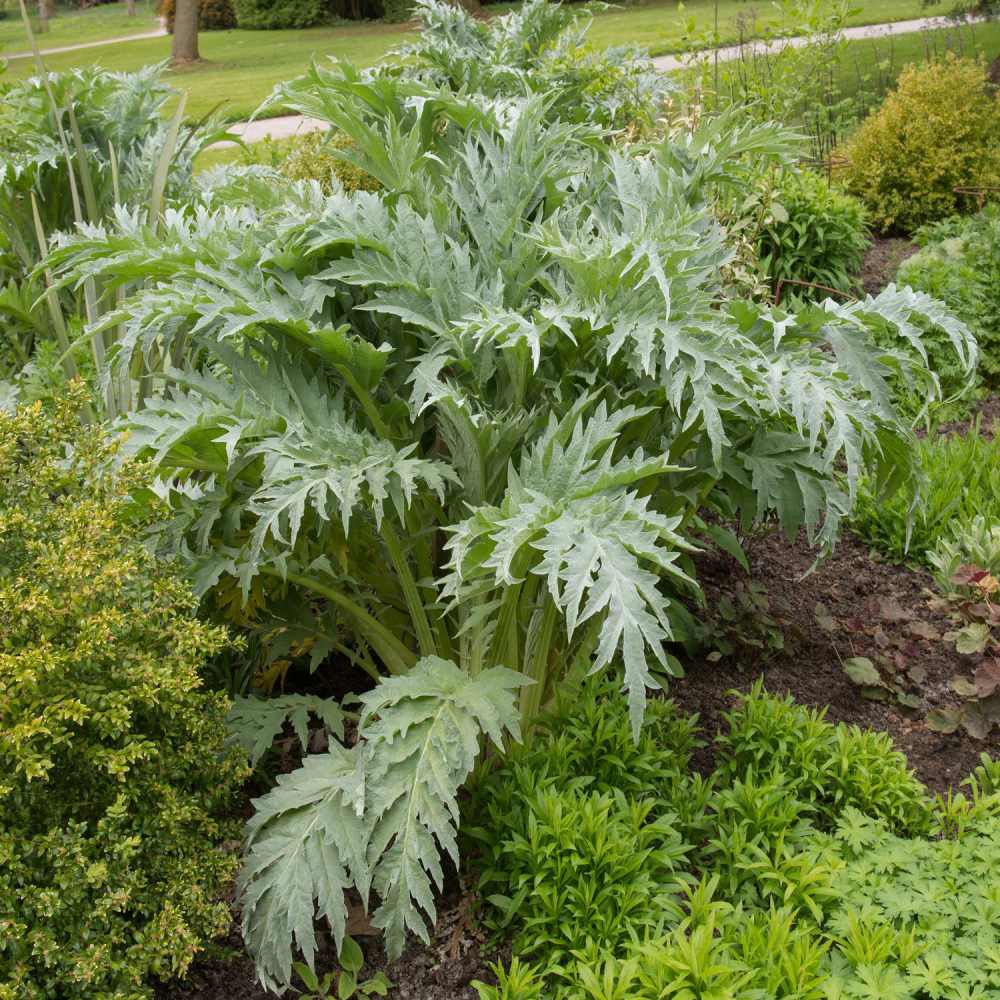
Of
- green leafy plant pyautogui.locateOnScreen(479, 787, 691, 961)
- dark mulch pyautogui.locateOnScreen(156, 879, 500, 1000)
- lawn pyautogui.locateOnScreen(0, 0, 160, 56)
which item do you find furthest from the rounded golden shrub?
lawn pyautogui.locateOnScreen(0, 0, 160, 56)

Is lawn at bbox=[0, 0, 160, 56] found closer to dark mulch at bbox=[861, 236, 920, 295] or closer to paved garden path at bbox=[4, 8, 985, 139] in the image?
paved garden path at bbox=[4, 8, 985, 139]

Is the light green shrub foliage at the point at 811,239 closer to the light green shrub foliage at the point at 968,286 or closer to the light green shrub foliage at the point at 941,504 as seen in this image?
the light green shrub foliage at the point at 968,286

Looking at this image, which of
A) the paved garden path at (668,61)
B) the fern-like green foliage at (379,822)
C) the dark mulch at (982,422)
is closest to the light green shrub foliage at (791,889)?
the fern-like green foliage at (379,822)

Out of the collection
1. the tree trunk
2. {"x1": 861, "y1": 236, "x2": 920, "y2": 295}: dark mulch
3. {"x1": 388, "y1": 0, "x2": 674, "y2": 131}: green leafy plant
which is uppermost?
the tree trunk

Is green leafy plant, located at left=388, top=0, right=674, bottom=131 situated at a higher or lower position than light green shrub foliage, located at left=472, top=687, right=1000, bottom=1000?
higher

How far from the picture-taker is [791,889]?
2482mm

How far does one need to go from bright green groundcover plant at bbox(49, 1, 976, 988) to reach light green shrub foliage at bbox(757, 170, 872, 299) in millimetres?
2940

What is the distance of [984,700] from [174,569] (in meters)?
2.42

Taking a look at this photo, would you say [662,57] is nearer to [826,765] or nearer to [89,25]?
[826,765]

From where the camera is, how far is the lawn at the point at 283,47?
17.5 metres

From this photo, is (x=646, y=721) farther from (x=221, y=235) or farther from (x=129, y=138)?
(x=129, y=138)

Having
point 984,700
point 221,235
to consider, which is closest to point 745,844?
point 984,700

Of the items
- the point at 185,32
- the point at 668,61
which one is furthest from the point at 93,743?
the point at 185,32

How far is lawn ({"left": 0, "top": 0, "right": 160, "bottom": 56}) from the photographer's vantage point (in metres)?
21.2
